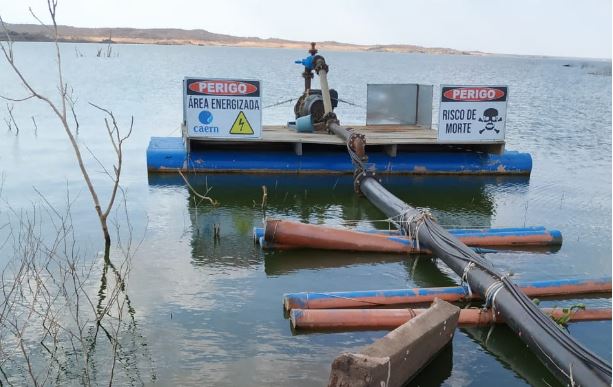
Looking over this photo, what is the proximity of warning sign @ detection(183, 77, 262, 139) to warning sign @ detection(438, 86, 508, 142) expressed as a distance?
4425 mm

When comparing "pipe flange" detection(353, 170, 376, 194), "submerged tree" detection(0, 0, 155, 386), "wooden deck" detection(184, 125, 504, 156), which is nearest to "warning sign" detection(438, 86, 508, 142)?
"wooden deck" detection(184, 125, 504, 156)

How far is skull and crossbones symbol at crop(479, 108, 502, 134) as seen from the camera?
52.1 ft

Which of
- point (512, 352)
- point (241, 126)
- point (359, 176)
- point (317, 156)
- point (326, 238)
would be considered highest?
point (241, 126)

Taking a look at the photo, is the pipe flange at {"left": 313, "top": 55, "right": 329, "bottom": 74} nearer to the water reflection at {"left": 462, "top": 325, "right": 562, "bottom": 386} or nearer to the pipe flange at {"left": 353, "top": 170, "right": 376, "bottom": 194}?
the pipe flange at {"left": 353, "top": 170, "right": 376, "bottom": 194}

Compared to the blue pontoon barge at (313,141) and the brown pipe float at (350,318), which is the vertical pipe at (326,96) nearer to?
the blue pontoon barge at (313,141)

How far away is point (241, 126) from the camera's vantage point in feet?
49.1

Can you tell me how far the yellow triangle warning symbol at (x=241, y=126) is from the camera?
14.9m

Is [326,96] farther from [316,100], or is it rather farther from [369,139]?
[369,139]

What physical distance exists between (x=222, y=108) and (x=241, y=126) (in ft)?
1.91

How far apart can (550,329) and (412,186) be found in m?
8.49

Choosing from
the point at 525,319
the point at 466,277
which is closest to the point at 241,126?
the point at 466,277

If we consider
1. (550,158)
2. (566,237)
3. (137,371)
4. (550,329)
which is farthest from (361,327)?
(550,158)

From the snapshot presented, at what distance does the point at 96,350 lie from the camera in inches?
284

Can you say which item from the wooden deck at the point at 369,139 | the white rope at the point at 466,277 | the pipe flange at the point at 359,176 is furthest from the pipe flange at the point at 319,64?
the white rope at the point at 466,277
